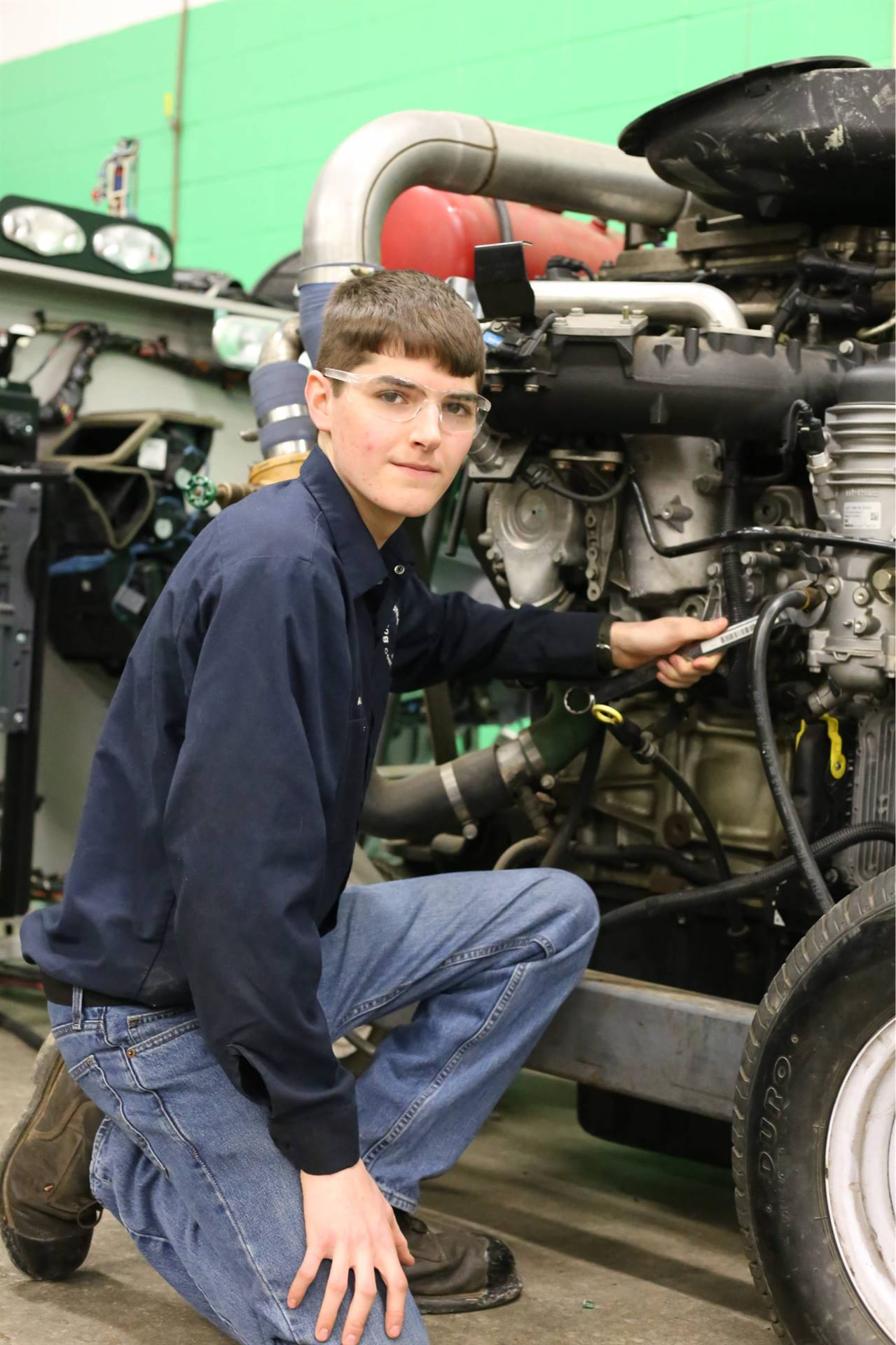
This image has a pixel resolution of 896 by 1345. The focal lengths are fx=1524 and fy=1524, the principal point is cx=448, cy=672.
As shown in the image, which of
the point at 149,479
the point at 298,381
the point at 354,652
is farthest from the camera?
the point at 149,479

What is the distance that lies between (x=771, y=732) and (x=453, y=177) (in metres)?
1.24

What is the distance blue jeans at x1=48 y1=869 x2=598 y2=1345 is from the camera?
1.60 m

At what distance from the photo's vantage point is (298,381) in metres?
2.50

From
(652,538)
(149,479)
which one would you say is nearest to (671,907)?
(652,538)

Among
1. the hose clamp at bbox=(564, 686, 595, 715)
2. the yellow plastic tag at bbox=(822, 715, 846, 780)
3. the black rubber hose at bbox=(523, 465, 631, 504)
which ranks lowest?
the yellow plastic tag at bbox=(822, 715, 846, 780)

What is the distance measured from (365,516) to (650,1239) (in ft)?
4.08

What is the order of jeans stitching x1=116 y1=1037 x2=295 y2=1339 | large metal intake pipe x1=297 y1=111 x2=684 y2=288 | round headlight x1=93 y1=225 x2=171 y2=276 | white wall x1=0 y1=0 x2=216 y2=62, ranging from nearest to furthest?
jeans stitching x1=116 y1=1037 x2=295 y2=1339 < large metal intake pipe x1=297 y1=111 x2=684 y2=288 < round headlight x1=93 y1=225 x2=171 y2=276 < white wall x1=0 y1=0 x2=216 y2=62

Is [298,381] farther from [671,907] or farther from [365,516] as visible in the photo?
[671,907]

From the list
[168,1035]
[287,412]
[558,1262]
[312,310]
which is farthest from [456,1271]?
[312,310]

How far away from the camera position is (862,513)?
1977 millimetres

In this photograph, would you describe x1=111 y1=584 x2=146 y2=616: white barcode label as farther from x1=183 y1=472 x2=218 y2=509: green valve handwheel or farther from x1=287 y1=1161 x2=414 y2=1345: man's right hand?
x1=287 y1=1161 x2=414 y2=1345: man's right hand

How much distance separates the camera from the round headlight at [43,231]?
4020 mm

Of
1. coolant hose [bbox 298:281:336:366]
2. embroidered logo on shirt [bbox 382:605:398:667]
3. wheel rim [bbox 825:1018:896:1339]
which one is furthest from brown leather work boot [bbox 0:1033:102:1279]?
coolant hose [bbox 298:281:336:366]

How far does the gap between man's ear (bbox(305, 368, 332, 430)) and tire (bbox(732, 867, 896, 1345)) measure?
0.80m
